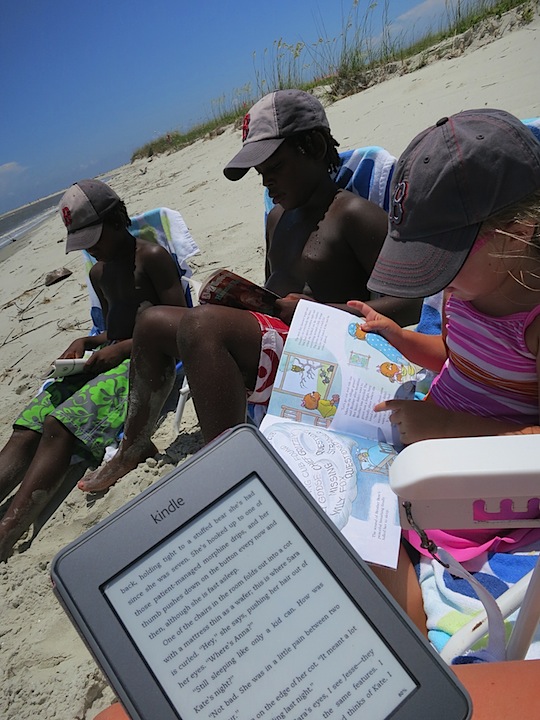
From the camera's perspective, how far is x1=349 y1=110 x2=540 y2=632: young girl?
37.1 inches

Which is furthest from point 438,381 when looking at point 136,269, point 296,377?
point 136,269

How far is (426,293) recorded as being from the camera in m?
0.99

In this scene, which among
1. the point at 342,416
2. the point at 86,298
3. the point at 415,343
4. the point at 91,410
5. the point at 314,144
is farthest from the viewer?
the point at 86,298

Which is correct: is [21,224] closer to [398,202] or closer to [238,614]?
[398,202]

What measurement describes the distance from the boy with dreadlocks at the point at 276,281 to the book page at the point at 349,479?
27 cm

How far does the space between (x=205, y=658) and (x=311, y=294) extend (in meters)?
1.51

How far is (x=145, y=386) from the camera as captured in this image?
1936 millimetres

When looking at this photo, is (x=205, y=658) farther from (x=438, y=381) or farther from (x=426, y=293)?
(x=438, y=381)

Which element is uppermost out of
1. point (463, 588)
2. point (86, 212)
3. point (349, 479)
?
point (86, 212)

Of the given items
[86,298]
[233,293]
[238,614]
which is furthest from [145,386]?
[86,298]

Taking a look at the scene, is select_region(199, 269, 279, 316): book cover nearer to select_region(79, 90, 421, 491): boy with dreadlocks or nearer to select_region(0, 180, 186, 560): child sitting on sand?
select_region(79, 90, 421, 491): boy with dreadlocks

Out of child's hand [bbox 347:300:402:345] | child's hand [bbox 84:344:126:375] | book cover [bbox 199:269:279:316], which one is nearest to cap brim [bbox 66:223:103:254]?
child's hand [bbox 84:344:126:375]

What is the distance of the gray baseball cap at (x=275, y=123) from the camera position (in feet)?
5.98

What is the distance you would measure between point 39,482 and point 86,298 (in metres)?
2.49
